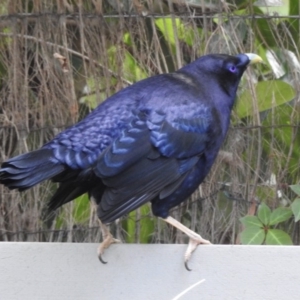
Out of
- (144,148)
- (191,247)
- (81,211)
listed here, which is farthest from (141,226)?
(191,247)

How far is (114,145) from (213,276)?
1.94 feet

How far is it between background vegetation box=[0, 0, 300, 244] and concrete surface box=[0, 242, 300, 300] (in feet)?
3.44

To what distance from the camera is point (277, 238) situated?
3.70 metres

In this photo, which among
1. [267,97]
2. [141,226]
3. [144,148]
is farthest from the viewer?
[141,226]

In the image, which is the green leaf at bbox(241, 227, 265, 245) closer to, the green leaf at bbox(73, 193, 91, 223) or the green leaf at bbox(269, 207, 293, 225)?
the green leaf at bbox(269, 207, 293, 225)

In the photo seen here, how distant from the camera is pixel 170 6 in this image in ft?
12.5

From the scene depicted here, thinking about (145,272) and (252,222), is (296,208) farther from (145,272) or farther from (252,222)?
(145,272)

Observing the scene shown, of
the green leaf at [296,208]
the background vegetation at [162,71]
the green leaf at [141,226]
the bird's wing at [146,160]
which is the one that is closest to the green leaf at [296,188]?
the green leaf at [296,208]

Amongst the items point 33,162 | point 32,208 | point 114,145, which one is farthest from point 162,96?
point 32,208

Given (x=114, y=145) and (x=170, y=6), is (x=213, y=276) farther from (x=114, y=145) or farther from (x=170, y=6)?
(x=170, y=6)

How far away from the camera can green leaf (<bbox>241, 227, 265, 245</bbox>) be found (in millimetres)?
3660

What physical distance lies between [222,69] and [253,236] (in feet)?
2.41

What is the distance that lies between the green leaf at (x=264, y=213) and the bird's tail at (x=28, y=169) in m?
1.10

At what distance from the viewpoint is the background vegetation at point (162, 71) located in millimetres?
3822
